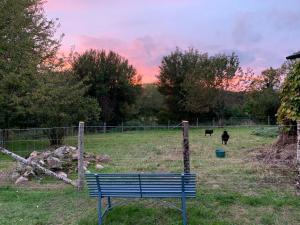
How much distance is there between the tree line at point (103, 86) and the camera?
21000 mm

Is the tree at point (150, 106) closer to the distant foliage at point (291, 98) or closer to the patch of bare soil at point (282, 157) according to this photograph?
the patch of bare soil at point (282, 157)

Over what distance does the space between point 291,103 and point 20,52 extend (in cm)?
1328

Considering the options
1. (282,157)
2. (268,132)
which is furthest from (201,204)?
(268,132)

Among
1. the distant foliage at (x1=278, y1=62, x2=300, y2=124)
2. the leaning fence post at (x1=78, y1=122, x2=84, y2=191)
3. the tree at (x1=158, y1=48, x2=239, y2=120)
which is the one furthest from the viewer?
the tree at (x1=158, y1=48, x2=239, y2=120)

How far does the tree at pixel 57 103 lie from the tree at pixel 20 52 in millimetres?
636

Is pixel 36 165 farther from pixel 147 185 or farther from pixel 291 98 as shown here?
pixel 291 98

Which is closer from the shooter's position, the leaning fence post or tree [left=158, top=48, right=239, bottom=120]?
the leaning fence post

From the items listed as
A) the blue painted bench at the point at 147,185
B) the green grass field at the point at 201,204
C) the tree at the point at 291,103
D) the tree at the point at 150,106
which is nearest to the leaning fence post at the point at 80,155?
the green grass field at the point at 201,204

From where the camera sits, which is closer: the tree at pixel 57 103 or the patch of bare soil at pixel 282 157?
the patch of bare soil at pixel 282 157

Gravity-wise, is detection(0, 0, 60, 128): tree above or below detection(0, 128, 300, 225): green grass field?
above

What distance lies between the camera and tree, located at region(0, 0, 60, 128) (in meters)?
19.8

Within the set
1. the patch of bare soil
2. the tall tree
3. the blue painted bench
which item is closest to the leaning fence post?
the blue painted bench

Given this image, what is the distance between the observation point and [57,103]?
2653cm

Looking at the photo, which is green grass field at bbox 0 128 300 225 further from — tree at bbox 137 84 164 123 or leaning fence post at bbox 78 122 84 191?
tree at bbox 137 84 164 123
